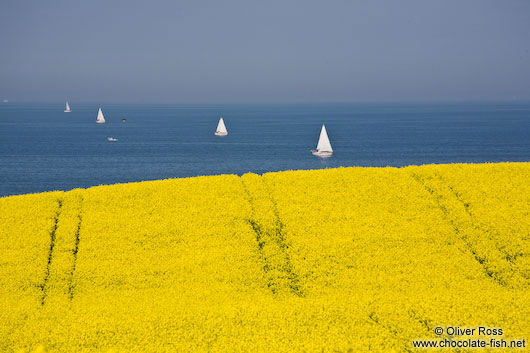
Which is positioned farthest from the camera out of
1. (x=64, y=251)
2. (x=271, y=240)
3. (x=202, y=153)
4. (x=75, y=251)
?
(x=202, y=153)

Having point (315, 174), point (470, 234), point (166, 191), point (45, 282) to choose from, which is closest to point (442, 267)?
point (470, 234)

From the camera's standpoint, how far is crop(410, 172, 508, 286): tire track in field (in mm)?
17391

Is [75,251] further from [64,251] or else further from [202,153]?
[202,153]

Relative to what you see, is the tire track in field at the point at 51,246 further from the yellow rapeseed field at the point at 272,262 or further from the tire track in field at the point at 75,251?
the tire track in field at the point at 75,251

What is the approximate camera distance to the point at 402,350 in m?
12.6

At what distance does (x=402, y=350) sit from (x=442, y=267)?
5.90 metres

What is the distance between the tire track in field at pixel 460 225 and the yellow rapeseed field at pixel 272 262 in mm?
60

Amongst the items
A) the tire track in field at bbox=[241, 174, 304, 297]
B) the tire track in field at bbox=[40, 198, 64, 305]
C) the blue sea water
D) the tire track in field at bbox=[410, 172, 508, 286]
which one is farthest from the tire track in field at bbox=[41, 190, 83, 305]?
the blue sea water

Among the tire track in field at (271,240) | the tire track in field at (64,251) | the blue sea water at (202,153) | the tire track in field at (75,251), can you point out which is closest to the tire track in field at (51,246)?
the tire track in field at (64,251)

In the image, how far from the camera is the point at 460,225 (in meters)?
19.6

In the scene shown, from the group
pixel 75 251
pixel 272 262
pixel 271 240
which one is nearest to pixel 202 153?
pixel 75 251

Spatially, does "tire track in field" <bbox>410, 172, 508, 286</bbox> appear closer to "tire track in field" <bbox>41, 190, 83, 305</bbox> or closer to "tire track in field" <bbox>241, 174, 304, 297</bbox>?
"tire track in field" <bbox>241, 174, 304, 297</bbox>

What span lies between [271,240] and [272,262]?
125cm

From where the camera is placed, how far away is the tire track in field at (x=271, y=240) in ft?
55.6
